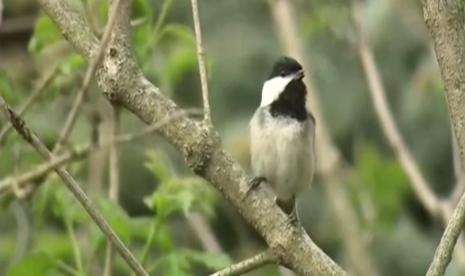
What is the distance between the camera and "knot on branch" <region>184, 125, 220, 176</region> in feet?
7.96

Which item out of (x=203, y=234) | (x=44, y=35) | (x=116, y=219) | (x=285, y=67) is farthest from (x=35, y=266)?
(x=203, y=234)

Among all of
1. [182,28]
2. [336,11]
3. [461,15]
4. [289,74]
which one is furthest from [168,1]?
[336,11]

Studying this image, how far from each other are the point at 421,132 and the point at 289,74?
88.3 inches

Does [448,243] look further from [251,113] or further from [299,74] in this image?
[251,113]

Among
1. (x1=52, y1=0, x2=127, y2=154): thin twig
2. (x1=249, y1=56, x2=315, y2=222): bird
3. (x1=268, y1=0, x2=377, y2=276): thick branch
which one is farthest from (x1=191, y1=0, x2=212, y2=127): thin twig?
(x1=268, y1=0, x2=377, y2=276): thick branch

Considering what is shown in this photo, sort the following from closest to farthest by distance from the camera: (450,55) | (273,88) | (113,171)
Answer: (450,55), (113,171), (273,88)

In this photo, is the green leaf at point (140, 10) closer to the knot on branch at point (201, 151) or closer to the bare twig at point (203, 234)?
the knot on branch at point (201, 151)

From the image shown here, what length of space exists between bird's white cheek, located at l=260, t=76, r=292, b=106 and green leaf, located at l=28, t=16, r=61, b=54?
611mm

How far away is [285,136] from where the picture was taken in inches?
141

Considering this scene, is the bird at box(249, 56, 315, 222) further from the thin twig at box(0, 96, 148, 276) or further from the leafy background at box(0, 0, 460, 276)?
the thin twig at box(0, 96, 148, 276)

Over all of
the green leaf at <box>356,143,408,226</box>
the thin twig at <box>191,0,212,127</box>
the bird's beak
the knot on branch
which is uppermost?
the thin twig at <box>191,0,212,127</box>

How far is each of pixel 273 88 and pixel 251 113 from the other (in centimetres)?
209

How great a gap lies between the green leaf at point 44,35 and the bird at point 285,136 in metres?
0.58

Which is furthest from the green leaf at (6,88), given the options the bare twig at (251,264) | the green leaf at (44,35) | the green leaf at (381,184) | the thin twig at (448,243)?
the green leaf at (381,184)
